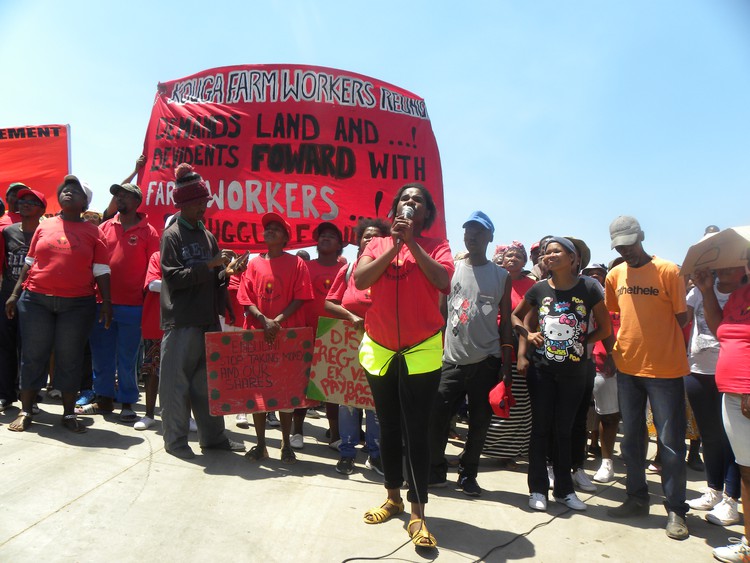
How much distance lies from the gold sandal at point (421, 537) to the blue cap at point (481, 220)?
211 centimetres

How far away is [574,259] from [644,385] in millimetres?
1012

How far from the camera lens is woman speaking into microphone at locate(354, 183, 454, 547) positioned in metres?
3.15

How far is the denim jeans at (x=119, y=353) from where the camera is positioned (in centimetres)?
541

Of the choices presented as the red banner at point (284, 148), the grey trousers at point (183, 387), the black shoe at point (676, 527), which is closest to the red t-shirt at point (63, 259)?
the grey trousers at point (183, 387)

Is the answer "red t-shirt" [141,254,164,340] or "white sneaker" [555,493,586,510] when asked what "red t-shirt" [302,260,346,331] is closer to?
"red t-shirt" [141,254,164,340]

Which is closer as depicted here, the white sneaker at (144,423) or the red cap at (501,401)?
the red cap at (501,401)

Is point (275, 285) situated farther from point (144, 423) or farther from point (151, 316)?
point (144, 423)

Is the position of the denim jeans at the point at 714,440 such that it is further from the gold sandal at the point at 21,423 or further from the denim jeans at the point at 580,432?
the gold sandal at the point at 21,423

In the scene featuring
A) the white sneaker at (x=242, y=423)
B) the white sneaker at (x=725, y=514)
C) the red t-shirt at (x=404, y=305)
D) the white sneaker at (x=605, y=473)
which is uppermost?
the red t-shirt at (x=404, y=305)

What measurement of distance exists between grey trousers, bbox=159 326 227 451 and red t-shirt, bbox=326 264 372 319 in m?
1.12

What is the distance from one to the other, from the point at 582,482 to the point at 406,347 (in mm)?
2408

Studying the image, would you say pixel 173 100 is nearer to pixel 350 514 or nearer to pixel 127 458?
pixel 127 458

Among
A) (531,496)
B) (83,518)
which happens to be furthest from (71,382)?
(531,496)

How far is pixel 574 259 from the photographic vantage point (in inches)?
162
